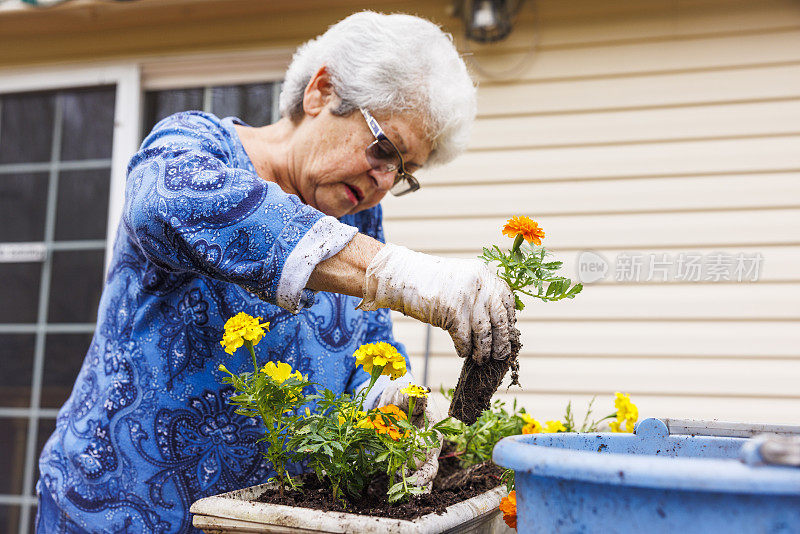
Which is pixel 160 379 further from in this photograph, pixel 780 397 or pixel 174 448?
pixel 780 397

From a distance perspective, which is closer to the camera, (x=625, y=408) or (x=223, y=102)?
(x=625, y=408)

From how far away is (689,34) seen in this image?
2.92 meters

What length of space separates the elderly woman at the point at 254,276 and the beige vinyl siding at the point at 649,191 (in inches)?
53.6

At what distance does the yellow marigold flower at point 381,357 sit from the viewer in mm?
1057

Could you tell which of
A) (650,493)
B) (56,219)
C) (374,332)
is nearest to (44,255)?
(56,219)

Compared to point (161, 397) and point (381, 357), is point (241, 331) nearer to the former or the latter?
point (381, 357)

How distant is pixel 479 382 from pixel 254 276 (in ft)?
1.60

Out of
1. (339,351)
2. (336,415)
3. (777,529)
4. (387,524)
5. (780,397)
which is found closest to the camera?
(777,529)

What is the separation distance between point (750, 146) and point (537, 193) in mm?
964

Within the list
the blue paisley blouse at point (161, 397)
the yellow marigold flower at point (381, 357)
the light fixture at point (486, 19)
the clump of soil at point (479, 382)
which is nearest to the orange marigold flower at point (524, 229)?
the clump of soil at point (479, 382)

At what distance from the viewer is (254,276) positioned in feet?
3.19

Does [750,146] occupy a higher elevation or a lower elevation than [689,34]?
lower

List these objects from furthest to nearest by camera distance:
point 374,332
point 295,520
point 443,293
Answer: point 374,332 → point 443,293 → point 295,520

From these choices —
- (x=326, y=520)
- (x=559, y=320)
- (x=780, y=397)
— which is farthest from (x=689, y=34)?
(x=326, y=520)
